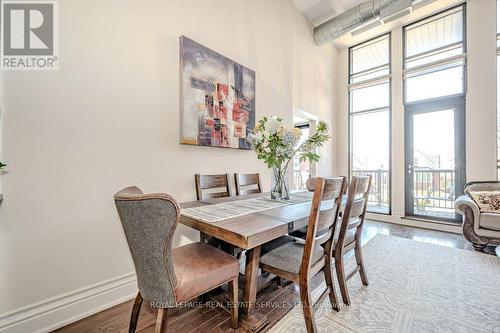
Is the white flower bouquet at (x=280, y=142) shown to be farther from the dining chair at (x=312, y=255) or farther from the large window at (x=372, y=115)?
the large window at (x=372, y=115)

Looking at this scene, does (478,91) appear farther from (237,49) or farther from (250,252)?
(250,252)

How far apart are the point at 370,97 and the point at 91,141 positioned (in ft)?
16.4

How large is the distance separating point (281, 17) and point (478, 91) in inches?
129

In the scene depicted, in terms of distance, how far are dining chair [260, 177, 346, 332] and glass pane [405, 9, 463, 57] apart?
14.2 ft

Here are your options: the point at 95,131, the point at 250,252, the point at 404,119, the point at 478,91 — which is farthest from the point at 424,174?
the point at 95,131

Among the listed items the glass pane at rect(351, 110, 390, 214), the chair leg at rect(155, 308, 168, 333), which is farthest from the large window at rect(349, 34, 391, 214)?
the chair leg at rect(155, 308, 168, 333)

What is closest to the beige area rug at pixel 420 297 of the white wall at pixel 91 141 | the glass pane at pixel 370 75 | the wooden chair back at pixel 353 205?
the wooden chair back at pixel 353 205

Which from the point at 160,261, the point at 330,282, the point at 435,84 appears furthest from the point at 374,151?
the point at 160,261

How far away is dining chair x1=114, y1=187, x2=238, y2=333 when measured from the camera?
0.80m

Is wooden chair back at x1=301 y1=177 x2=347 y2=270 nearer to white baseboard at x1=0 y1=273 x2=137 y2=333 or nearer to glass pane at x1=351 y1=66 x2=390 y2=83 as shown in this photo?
white baseboard at x1=0 y1=273 x2=137 y2=333

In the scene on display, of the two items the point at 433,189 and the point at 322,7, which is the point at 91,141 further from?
the point at 433,189

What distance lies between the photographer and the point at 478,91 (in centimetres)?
323

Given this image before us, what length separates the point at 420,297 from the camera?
1633 millimetres

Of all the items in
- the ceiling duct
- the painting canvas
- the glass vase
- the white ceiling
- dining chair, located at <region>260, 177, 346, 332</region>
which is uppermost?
the white ceiling
